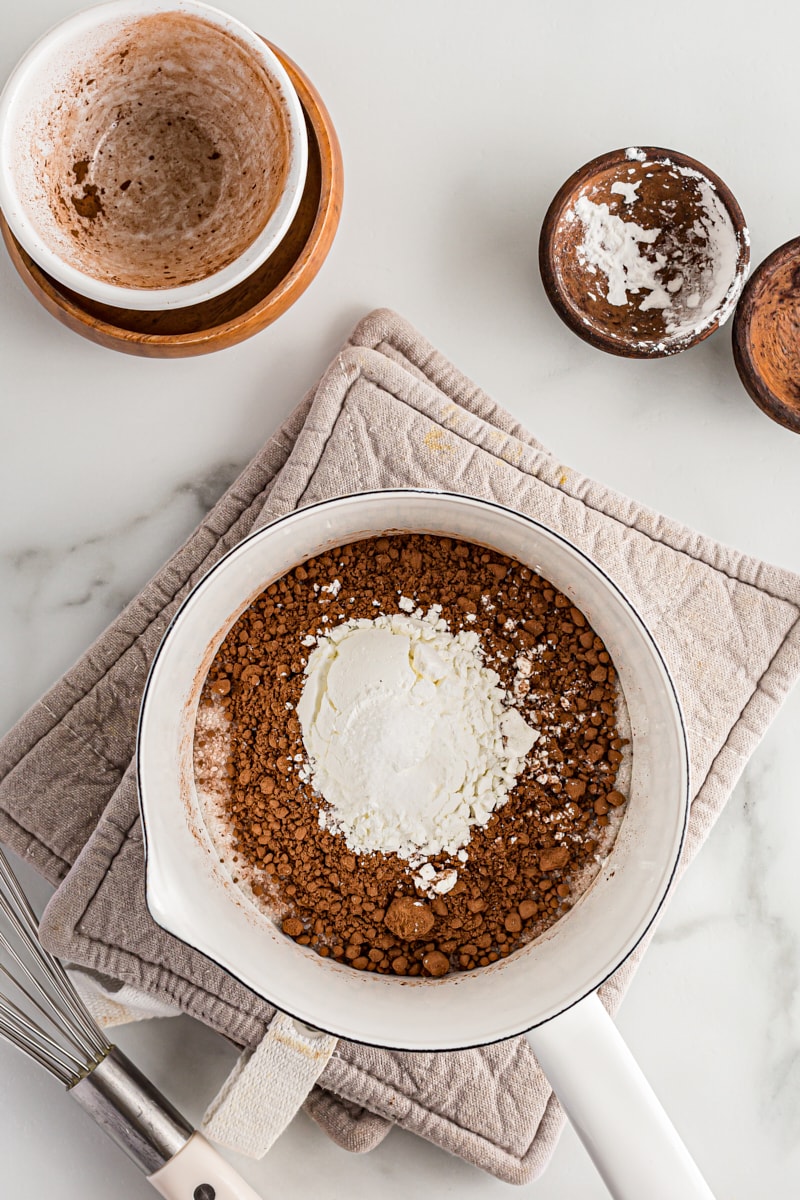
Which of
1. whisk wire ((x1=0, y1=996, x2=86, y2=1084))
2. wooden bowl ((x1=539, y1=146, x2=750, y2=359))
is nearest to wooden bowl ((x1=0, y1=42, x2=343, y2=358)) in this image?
wooden bowl ((x1=539, y1=146, x2=750, y2=359))

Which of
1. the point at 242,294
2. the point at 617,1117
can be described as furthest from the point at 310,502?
the point at 617,1117

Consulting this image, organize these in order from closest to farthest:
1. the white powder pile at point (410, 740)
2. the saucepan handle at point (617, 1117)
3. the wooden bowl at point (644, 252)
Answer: the saucepan handle at point (617, 1117), the white powder pile at point (410, 740), the wooden bowl at point (644, 252)

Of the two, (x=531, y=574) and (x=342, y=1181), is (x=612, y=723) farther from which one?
(x=342, y=1181)

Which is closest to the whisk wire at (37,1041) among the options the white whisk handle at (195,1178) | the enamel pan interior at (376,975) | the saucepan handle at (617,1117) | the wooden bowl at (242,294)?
the white whisk handle at (195,1178)

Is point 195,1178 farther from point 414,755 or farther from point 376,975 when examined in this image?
point 414,755

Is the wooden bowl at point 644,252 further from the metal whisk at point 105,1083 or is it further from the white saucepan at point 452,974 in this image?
the metal whisk at point 105,1083

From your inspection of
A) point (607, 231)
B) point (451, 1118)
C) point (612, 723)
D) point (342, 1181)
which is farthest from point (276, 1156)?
point (607, 231)
